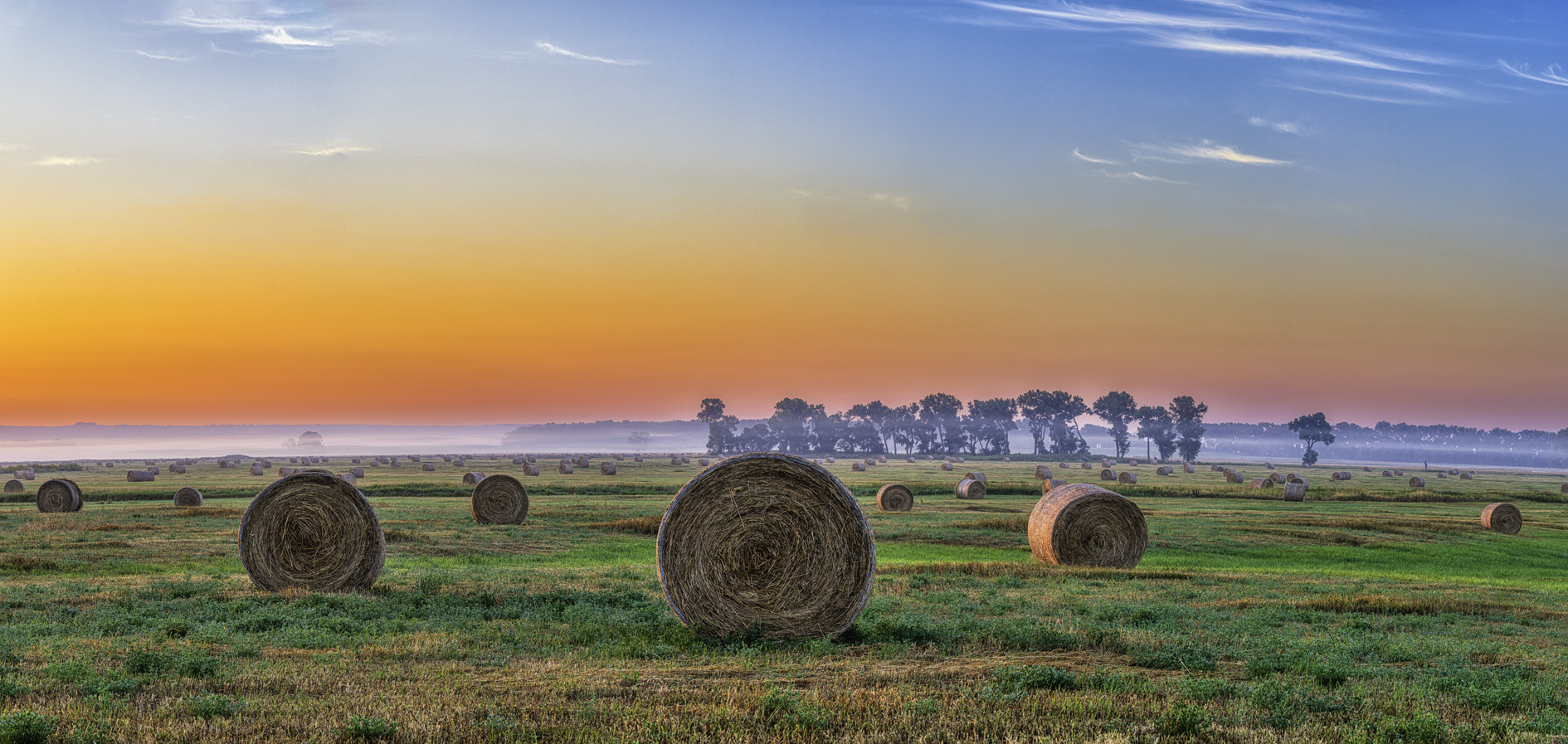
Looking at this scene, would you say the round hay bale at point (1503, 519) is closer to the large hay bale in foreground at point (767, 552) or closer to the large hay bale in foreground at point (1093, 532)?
the large hay bale in foreground at point (1093, 532)

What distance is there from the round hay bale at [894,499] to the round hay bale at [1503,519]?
967 inches

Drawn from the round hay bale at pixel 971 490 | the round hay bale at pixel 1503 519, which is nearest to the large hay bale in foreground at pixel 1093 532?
the round hay bale at pixel 1503 519

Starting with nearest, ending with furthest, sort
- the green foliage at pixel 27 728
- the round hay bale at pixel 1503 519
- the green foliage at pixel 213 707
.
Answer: the green foliage at pixel 27 728, the green foliage at pixel 213 707, the round hay bale at pixel 1503 519

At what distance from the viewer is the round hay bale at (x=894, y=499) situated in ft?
160

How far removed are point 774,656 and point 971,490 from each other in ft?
155

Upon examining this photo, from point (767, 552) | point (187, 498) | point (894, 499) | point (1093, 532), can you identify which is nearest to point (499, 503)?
point (187, 498)

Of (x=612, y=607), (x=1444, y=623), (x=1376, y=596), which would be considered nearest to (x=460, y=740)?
(x=612, y=607)

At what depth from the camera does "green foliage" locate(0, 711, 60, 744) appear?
824 cm

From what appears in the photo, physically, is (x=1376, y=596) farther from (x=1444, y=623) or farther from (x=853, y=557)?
(x=853, y=557)

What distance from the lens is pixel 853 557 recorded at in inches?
565

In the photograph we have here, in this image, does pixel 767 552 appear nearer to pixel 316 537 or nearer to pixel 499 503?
pixel 316 537

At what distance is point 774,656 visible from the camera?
12.7m

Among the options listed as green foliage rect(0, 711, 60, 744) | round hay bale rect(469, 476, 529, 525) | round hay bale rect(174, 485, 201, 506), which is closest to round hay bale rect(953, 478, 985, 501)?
round hay bale rect(469, 476, 529, 525)

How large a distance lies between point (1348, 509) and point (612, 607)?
48.1 metres
